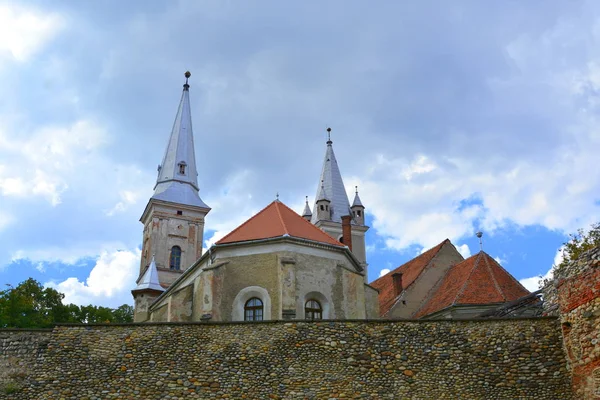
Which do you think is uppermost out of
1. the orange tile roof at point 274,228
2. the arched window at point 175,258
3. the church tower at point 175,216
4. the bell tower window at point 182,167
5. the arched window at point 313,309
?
the bell tower window at point 182,167

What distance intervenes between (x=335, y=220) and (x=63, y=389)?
34.3 meters

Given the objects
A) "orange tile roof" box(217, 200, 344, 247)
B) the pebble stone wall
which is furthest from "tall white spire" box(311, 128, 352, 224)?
the pebble stone wall

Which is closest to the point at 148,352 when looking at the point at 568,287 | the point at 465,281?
the point at 568,287

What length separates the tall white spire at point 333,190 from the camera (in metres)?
49.9

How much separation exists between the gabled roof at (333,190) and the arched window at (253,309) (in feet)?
77.8

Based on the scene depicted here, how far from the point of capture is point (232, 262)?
2597 centimetres

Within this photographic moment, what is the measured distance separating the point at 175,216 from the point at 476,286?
88.4ft

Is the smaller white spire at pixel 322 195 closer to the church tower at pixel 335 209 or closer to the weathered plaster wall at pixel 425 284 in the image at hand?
the church tower at pixel 335 209

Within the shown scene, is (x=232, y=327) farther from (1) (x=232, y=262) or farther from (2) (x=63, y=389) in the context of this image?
(1) (x=232, y=262)

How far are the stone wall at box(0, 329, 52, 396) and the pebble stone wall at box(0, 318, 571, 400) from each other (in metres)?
0.18

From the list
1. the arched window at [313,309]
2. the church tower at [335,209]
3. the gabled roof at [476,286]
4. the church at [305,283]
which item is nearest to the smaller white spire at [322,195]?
the church tower at [335,209]

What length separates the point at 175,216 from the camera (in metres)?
48.5

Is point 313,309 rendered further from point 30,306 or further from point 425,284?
point 30,306

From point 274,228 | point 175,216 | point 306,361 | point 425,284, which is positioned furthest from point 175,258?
point 306,361
